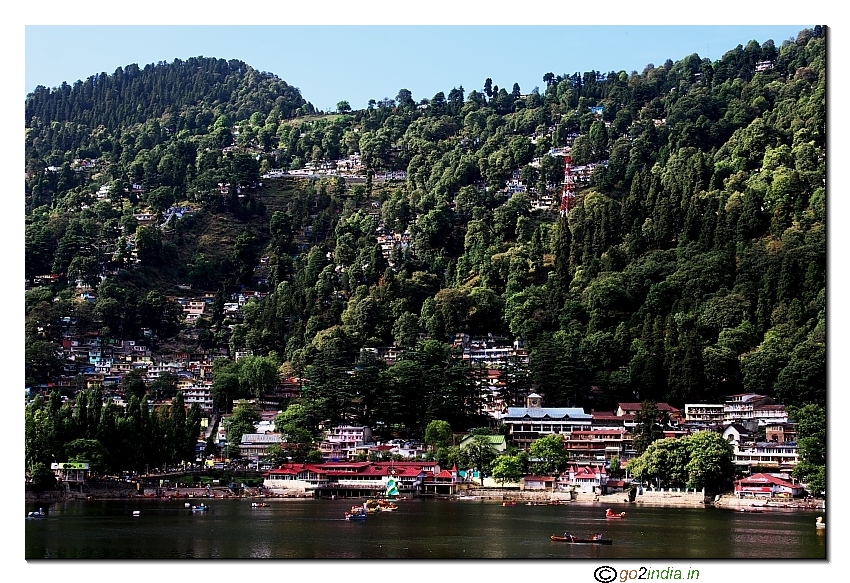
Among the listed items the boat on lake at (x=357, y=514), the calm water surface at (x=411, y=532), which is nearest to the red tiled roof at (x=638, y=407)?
the calm water surface at (x=411, y=532)

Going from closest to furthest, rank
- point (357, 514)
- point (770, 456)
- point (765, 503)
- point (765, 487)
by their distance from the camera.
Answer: point (357, 514) → point (765, 503) → point (765, 487) → point (770, 456)

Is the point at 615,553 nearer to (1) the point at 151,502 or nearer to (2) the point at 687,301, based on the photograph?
(1) the point at 151,502

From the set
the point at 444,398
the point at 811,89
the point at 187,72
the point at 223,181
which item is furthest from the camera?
the point at 187,72

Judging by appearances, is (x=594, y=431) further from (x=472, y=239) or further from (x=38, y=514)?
(x=472, y=239)

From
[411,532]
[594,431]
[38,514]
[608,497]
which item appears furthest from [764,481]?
[38,514]

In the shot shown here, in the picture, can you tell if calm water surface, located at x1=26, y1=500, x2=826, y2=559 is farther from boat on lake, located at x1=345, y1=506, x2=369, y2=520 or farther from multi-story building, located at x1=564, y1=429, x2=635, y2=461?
multi-story building, located at x1=564, y1=429, x2=635, y2=461

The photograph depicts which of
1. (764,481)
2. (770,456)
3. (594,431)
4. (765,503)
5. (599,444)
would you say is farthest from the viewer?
(594,431)

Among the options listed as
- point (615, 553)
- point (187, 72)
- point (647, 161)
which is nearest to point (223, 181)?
point (647, 161)
